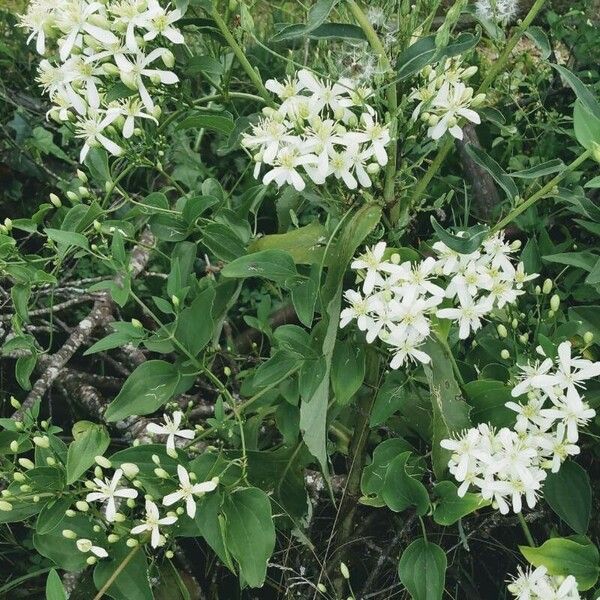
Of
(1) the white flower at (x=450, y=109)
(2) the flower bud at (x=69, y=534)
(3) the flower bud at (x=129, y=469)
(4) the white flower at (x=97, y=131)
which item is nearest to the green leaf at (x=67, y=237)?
(4) the white flower at (x=97, y=131)

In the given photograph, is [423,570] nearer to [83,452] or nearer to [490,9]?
[83,452]

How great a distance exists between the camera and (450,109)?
3.89ft

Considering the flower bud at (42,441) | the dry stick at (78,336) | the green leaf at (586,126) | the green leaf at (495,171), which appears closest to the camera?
the green leaf at (586,126)

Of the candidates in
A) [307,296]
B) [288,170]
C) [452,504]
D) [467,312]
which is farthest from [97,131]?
[452,504]

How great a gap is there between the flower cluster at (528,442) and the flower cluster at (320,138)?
1.33ft

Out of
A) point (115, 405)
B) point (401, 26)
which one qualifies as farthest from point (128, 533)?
point (401, 26)

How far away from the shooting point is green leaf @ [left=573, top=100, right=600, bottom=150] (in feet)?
3.66

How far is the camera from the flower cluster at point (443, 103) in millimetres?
1171

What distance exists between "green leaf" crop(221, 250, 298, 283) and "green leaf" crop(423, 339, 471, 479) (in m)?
0.27

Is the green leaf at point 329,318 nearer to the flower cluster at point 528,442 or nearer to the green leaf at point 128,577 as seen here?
the flower cluster at point 528,442

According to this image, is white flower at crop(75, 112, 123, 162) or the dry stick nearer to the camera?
white flower at crop(75, 112, 123, 162)

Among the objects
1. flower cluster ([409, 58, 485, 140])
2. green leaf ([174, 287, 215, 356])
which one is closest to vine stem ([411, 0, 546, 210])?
flower cluster ([409, 58, 485, 140])

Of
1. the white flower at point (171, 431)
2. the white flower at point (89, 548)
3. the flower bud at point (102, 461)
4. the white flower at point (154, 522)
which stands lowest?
the white flower at point (89, 548)

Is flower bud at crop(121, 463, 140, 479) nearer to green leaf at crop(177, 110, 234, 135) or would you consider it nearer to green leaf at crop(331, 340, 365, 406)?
green leaf at crop(331, 340, 365, 406)
